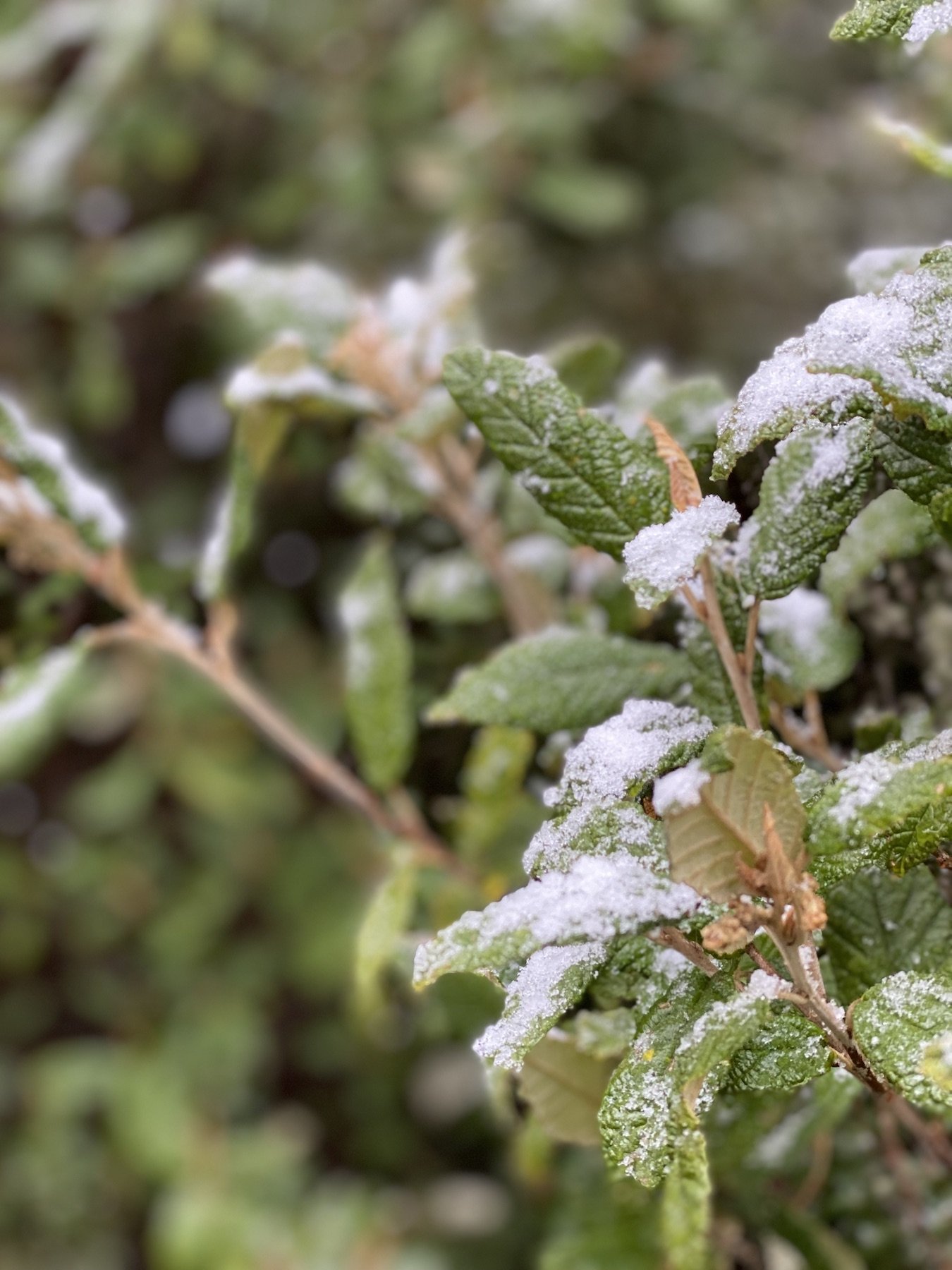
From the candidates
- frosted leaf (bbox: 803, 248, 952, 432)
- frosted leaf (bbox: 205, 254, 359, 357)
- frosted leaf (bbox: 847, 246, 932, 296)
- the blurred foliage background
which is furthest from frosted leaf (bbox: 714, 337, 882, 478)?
the blurred foliage background

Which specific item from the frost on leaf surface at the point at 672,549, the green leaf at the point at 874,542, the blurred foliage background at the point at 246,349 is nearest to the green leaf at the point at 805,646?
the green leaf at the point at 874,542

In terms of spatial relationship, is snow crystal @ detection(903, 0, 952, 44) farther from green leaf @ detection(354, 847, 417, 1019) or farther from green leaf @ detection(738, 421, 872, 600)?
green leaf @ detection(354, 847, 417, 1019)

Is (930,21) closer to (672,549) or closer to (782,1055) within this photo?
(672,549)

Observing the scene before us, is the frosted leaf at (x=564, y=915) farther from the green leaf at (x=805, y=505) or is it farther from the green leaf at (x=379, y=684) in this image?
the green leaf at (x=379, y=684)

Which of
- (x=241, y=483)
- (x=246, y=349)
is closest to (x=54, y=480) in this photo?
(x=241, y=483)

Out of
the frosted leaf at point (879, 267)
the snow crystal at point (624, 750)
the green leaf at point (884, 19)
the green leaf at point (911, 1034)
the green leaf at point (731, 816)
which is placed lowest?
the green leaf at point (911, 1034)
